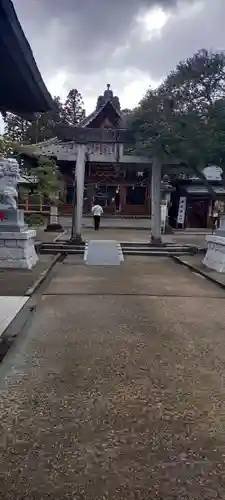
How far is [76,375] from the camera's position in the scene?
4457 millimetres

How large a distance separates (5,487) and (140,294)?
647cm

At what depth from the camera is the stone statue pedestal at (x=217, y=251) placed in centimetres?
1245

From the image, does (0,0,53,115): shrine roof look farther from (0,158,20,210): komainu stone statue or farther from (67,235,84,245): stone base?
(67,235,84,245): stone base

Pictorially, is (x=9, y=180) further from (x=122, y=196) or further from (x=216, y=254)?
(x=122, y=196)

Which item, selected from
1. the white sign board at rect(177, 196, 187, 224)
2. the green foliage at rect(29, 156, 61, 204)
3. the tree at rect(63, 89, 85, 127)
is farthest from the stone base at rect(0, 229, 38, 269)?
the tree at rect(63, 89, 85, 127)

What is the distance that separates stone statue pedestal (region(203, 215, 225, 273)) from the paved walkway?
5.00m

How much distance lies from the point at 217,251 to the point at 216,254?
0.09 m

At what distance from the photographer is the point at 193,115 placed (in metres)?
15.9

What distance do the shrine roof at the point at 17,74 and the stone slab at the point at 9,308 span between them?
2.76 meters

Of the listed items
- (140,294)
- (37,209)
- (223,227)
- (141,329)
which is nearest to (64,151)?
(37,209)

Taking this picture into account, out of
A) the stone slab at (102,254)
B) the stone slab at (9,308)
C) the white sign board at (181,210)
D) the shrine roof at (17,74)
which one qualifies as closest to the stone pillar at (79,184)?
the stone slab at (102,254)

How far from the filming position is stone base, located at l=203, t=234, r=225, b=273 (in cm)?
1241

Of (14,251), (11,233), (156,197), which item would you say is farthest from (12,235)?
(156,197)

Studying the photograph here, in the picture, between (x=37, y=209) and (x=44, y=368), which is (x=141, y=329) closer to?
(x=44, y=368)
